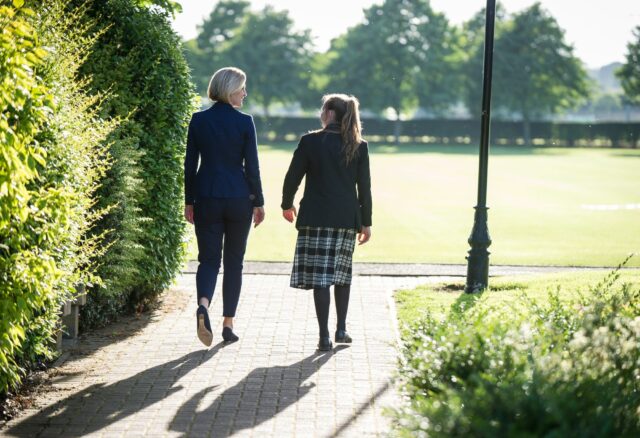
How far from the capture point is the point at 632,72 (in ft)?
296

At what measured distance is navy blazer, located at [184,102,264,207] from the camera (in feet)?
25.9

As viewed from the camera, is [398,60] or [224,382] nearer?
[224,382]

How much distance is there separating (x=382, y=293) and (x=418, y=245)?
602 cm

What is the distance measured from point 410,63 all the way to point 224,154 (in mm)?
86091

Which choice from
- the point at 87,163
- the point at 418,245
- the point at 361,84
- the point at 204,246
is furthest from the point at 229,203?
the point at 361,84

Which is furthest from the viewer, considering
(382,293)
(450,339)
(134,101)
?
(382,293)

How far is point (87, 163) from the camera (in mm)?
7047

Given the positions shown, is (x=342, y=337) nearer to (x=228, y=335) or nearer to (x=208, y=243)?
(x=228, y=335)

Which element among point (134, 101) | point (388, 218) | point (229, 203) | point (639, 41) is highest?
point (639, 41)

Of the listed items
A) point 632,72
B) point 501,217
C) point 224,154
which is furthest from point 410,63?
point 224,154

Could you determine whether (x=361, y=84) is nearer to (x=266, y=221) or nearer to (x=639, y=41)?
(x=639, y=41)

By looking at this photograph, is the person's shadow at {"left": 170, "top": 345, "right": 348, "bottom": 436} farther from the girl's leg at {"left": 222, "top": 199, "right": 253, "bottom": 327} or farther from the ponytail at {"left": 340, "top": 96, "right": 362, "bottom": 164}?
the ponytail at {"left": 340, "top": 96, "right": 362, "bottom": 164}

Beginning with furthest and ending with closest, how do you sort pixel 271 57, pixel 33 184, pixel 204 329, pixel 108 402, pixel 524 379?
1. pixel 271 57
2. pixel 204 329
3. pixel 108 402
4. pixel 33 184
5. pixel 524 379

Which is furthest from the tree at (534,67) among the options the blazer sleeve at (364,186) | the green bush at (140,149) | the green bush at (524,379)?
the green bush at (524,379)
